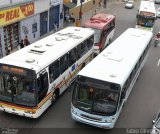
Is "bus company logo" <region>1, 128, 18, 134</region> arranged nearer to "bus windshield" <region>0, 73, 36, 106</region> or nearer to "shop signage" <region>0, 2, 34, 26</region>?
"bus windshield" <region>0, 73, 36, 106</region>

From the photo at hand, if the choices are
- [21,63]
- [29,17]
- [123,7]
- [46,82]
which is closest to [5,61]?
[21,63]

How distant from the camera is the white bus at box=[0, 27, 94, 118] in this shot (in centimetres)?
1301

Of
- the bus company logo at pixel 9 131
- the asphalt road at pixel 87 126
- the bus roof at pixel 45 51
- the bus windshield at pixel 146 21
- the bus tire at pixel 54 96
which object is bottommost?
the asphalt road at pixel 87 126

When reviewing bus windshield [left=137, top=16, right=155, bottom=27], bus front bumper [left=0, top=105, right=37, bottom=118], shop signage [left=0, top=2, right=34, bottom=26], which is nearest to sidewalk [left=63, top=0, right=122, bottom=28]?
bus windshield [left=137, top=16, right=155, bottom=27]

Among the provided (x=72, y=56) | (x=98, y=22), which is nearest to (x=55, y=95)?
(x=72, y=56)

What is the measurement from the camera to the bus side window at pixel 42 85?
43.8 ft

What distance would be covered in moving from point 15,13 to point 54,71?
9389 millimetres

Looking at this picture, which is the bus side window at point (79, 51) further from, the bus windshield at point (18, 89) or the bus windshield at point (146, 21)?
the bus windshield at point (146, 21)

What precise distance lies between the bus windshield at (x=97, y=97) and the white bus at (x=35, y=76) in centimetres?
186

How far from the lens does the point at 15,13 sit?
22.4 metres

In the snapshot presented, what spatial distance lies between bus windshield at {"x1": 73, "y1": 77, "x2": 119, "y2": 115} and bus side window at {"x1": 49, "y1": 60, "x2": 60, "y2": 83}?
6.67ft

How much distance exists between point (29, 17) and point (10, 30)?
2.99 meters

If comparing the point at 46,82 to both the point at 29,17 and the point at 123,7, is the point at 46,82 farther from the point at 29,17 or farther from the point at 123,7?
the point at 123,7

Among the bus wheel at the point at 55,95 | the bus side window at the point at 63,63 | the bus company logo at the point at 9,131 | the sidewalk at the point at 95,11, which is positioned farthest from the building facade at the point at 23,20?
the bus company logo at the point at 9,131
